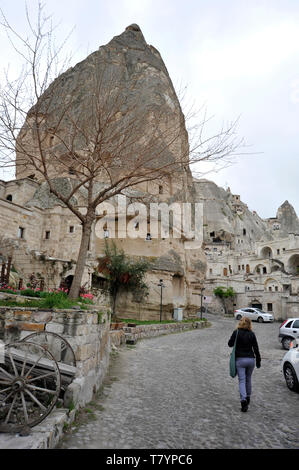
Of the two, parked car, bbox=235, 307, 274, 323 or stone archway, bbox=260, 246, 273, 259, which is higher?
stone archway, bbox=260, 246, 273, 259

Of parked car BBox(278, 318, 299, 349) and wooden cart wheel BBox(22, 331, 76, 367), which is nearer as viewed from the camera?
wooden cart wheel BBox(22, 331, 76, 367)

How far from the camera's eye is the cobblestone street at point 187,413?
3715 millimetres

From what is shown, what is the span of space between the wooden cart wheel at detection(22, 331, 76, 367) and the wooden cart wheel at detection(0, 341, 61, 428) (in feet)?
0.59

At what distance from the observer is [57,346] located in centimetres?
458

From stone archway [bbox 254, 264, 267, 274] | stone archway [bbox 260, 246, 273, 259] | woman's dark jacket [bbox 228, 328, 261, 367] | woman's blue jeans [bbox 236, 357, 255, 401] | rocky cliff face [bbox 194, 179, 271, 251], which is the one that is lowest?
woman's blue jeans [bbox 236, 357, 255, 401]

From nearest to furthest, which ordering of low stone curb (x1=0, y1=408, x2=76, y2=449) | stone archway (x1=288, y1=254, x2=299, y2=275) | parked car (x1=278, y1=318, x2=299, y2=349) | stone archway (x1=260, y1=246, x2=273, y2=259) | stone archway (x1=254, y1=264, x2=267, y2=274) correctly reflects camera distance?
low stone curb (x1=0, y1=408, x2=76, y2=449) < parked car (x1=278, y1=318, x2=299, y2=349) < stone archway (x1=288, y1=254, x2=299, y2=275) < stone archway (x1=254, y1=264, x2=267, y2=274) < stone archway (x1=260, y1=246, x2=273, y2=259)

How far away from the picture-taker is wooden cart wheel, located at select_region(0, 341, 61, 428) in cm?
336

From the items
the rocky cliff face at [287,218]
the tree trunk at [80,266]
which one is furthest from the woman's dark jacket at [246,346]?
the rocky cliff face at [287,218]

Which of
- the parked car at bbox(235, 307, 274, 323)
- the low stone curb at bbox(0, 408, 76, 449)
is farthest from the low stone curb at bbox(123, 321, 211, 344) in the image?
the low stone curb at bbox(0, 408, 76, 449)

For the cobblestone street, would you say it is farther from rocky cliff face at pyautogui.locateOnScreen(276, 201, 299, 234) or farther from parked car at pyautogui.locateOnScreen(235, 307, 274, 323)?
rocky cliff face at pyautogui.locateOnScreen(276, 201, 299, 234)

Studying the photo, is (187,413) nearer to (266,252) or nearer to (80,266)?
(80,266)

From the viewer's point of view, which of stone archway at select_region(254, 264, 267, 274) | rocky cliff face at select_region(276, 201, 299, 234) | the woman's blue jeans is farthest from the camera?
rocky cliff face at select_region(276, 201, 299, 234)

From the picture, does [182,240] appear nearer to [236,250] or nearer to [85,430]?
[85,430]
